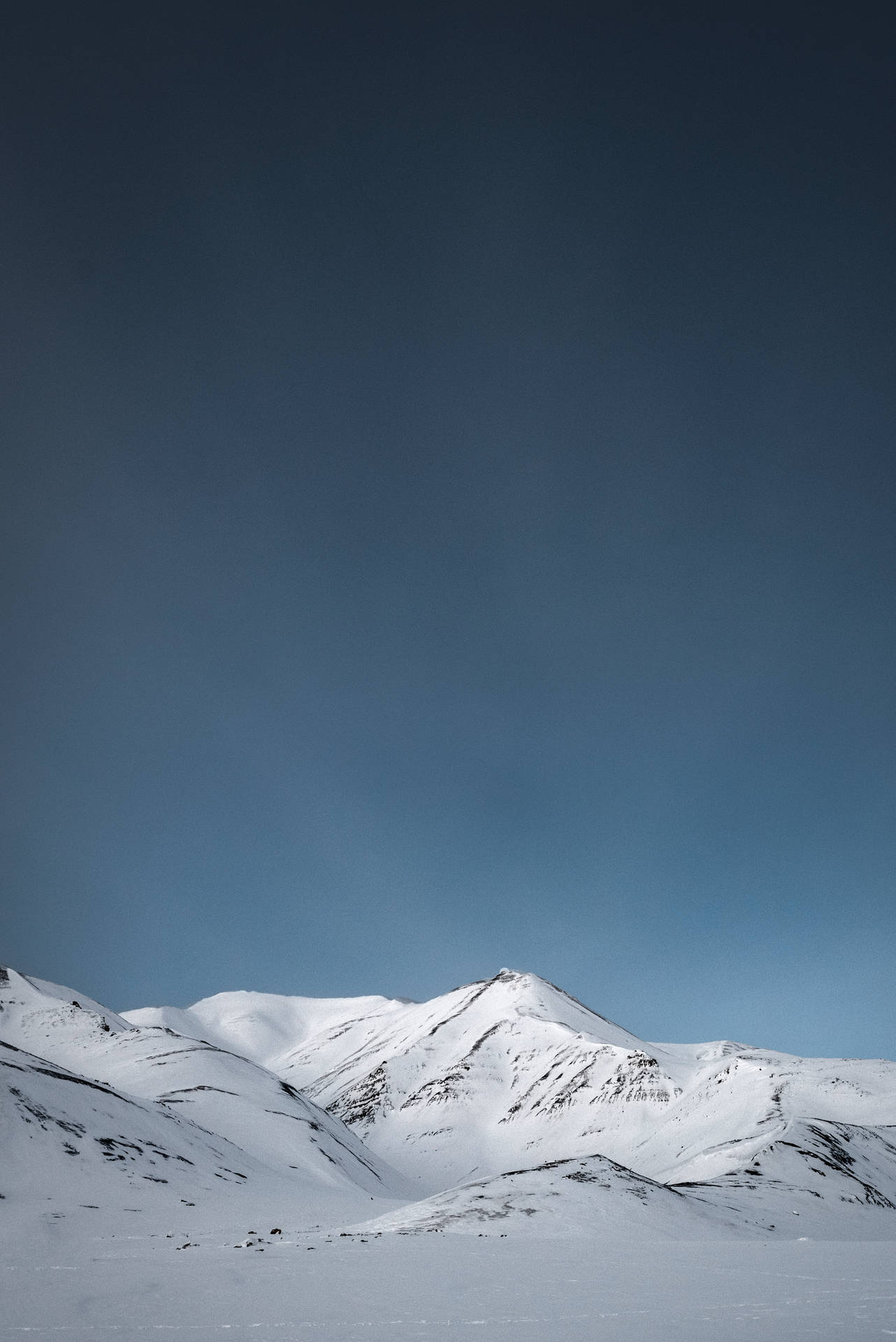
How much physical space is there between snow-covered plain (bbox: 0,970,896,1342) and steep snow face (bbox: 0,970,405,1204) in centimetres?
44

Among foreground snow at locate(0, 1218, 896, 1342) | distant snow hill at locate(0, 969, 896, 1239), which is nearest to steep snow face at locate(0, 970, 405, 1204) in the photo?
distant snow hill at locate(0, 969, 896, 1239)

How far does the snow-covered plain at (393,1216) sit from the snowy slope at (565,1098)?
1010 mm

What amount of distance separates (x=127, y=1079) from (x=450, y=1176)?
6403 centimetres

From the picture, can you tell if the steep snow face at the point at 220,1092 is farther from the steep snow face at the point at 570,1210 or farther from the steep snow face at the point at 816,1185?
the steep snow face at the point at 570,1210

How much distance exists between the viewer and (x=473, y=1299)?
12.6 meters

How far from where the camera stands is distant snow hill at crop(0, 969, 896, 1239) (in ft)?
101

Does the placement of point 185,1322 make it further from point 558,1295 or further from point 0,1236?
point 0,1236

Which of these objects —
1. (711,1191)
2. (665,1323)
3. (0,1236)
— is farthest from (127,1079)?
(665,1323)

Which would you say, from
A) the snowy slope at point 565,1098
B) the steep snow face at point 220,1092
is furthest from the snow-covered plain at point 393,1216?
the snowy slope at point 565,1098

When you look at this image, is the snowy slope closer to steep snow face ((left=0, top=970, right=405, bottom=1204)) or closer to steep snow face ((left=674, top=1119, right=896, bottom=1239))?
steep snow face ((left=674, top=1119, right=896, bottom=1239))

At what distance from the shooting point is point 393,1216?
2842 cm

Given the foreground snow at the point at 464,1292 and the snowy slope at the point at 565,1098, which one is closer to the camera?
the foreground snow at the point at 464,1292

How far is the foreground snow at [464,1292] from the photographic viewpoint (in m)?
10.4

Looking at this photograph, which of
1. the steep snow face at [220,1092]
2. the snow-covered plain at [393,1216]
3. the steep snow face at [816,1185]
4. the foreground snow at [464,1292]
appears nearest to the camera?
the foreground snow at [464,1292]
